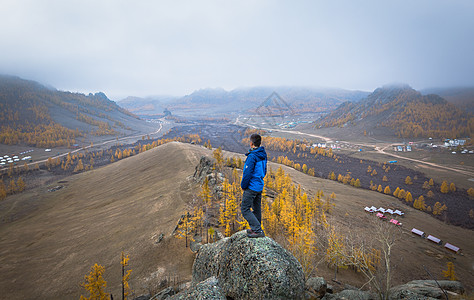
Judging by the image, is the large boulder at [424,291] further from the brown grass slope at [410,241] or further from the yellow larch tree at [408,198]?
the yellow larch tree at [408,198]

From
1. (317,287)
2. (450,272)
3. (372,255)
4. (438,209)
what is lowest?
(438,209)

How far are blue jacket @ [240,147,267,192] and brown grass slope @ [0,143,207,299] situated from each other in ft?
63.8

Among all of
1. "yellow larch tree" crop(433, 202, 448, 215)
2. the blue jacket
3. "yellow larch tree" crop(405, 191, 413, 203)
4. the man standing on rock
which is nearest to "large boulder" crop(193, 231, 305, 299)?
the man standing on rock

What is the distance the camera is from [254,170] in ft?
25.2

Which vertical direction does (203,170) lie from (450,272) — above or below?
above

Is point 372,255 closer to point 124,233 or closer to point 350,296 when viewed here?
point 350,296

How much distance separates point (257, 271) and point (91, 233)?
42.8 m

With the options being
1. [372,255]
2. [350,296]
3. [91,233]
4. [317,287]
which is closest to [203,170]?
[91,233]

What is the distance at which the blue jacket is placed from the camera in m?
7.61

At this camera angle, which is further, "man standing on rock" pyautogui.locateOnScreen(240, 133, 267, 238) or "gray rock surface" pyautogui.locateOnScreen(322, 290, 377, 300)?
"gray rock surface" pyautogui.locateOnScreen(322, 290, 377, 300)

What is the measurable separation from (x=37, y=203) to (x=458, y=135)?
888 feet

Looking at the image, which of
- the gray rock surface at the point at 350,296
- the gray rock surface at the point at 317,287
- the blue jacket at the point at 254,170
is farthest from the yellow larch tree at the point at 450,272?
the blue jacket at the point at 254,170

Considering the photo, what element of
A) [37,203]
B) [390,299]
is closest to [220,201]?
[390,299]

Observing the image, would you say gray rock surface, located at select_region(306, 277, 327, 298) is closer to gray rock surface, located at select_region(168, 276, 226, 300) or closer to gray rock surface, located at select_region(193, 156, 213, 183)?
gray rock surface, located at select_region(168, 276, 226, 300)
